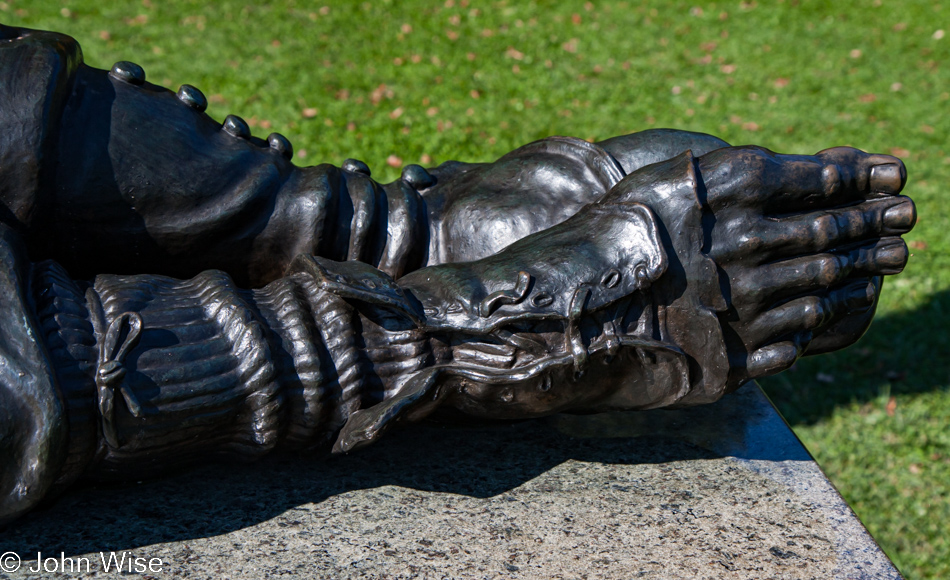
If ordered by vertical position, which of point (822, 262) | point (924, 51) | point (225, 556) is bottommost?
point (924, 51)

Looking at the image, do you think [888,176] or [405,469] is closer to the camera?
[888,176]

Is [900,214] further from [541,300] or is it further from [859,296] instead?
[541,300]

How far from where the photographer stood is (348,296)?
1.83 metres

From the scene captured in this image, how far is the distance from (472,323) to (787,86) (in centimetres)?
596

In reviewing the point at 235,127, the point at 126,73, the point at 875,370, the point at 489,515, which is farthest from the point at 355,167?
the point at 875,370

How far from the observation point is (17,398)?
1.56m

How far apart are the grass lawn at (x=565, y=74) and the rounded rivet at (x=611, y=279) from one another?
242 cm

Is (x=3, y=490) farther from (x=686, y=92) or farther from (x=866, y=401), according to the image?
(x=686, y=92)

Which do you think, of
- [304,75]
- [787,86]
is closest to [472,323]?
[304,75]

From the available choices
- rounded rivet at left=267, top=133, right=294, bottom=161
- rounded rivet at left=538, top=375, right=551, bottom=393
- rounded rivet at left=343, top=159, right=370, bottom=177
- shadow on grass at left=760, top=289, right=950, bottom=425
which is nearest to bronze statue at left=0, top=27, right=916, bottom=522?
rounded rivet at left=538, top=375, right=551, bottom=393

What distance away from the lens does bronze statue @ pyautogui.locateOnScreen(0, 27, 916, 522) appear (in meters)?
1.72

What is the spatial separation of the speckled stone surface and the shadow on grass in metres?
1.42

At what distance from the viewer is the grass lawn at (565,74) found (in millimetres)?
5770

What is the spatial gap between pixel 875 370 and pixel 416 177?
8.23 feet
